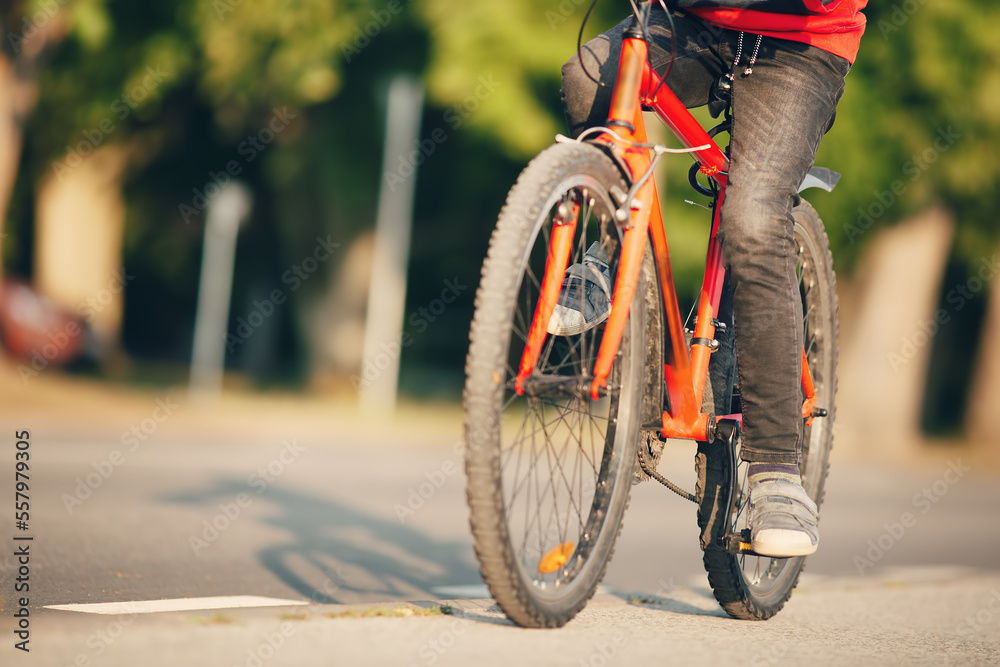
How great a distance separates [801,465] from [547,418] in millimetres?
1259

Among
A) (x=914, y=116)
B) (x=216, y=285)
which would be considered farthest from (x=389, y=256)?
(x=216, y=285)

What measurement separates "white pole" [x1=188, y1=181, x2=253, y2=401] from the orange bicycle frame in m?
15.4

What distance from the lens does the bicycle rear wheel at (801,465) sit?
3748 mm

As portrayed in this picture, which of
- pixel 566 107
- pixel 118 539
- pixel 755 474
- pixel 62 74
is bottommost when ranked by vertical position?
pixel 118 539

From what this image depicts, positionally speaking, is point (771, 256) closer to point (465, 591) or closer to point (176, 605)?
point (465, 591)

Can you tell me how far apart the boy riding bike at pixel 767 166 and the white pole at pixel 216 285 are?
15600 mm

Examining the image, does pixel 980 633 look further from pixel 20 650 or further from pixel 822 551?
pixel 822 551

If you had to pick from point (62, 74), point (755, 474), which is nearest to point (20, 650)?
point (755, 474)

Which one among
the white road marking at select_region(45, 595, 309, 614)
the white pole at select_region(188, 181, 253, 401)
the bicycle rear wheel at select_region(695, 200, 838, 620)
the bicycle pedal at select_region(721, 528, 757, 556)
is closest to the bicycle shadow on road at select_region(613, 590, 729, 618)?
the bicycle rear wheel at select_region(695, 200, 838, 620)

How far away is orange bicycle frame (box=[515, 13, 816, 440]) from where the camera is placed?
10.5ft

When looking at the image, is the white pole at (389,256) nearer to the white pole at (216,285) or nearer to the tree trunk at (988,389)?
the white pole at (216,285)

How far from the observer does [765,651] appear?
10.2 feet

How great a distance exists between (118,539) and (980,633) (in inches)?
129

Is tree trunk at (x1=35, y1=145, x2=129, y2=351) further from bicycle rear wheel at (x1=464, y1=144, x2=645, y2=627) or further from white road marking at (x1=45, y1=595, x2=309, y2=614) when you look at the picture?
bicycle rear wheel at (x1=464, y1=144, x2=645, y2=627)
